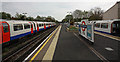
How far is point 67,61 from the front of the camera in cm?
414

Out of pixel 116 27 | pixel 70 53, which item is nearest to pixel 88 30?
pixel 70 53

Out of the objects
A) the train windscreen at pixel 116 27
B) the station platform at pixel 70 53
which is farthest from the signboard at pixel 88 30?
the train windscreen at pixel 116 27

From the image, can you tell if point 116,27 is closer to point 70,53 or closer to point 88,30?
point 88,30

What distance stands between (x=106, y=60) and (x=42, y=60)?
4.34 meters

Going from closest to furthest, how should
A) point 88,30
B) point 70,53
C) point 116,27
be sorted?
1. point 70,53
2. point 88,30
3. point 116,27

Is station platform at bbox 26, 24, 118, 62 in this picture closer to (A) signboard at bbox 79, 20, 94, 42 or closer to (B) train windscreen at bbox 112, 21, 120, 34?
(A) signboard at bbox 79, 20, 94, 42

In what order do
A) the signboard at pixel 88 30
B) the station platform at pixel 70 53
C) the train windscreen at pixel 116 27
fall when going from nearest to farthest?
1. the station platform at pixel 70 53
2. the signboard at pixel 88 30
3. the train windscreen at pixel 116 27

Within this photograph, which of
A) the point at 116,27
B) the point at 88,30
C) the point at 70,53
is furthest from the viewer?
the point at 116,27

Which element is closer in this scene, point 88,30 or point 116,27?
point 88,30

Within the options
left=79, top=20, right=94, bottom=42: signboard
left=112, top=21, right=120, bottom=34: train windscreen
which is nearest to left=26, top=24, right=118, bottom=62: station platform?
left=79, top=20, right=94, bottom=42: signboard

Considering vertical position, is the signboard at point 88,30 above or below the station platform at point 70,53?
above

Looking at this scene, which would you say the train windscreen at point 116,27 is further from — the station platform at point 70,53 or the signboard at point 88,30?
the station platform at point 70,53

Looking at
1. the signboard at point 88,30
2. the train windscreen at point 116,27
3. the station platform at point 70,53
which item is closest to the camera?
the station platform at point 70,53

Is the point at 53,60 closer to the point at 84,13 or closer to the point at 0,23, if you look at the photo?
the point at 0,23
